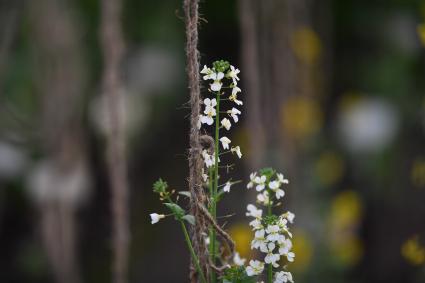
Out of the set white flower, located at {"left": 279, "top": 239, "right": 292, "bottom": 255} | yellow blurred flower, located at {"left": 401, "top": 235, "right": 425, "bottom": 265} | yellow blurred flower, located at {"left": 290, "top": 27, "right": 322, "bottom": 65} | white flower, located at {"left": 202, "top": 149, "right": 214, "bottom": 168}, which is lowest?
yellow blurred flower, located at {"left": 401, "top": 235, "right": 425, "bottom": 265}

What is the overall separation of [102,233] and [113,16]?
4.59 ft

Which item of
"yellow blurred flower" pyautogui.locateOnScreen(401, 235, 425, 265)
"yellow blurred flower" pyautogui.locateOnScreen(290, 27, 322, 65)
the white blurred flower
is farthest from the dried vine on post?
the white blurred flower

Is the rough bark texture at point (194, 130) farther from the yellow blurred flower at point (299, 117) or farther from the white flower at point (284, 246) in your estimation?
the yellow blurred flower at point (299, 117)

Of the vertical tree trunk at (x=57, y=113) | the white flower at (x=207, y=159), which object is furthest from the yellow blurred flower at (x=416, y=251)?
the vertical tree trunk at (x=57, y=113)

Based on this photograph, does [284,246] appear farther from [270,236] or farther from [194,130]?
[194,130]

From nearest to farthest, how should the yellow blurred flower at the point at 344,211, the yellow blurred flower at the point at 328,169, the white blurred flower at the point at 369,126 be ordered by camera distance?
the yellow blurred flower at the point at 344,211 → the yellow blurred flower at the point at 328,169 → the white blurred flower at the point at 369,126

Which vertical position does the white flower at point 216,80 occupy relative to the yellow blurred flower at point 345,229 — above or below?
above

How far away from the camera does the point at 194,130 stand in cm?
82

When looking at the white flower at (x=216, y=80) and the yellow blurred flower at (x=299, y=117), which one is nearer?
the white flower at (x=216, y=80)

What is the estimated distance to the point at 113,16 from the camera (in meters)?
1.43

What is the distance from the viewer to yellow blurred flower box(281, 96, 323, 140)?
232 cm

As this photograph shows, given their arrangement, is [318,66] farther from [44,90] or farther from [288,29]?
[44,90]

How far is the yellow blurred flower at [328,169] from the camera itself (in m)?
2.25

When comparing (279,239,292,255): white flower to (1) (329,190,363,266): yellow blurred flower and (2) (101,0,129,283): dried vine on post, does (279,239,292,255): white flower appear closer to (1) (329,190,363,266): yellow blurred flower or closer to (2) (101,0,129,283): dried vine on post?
(2) (101,0,129,283): dried vine on post
